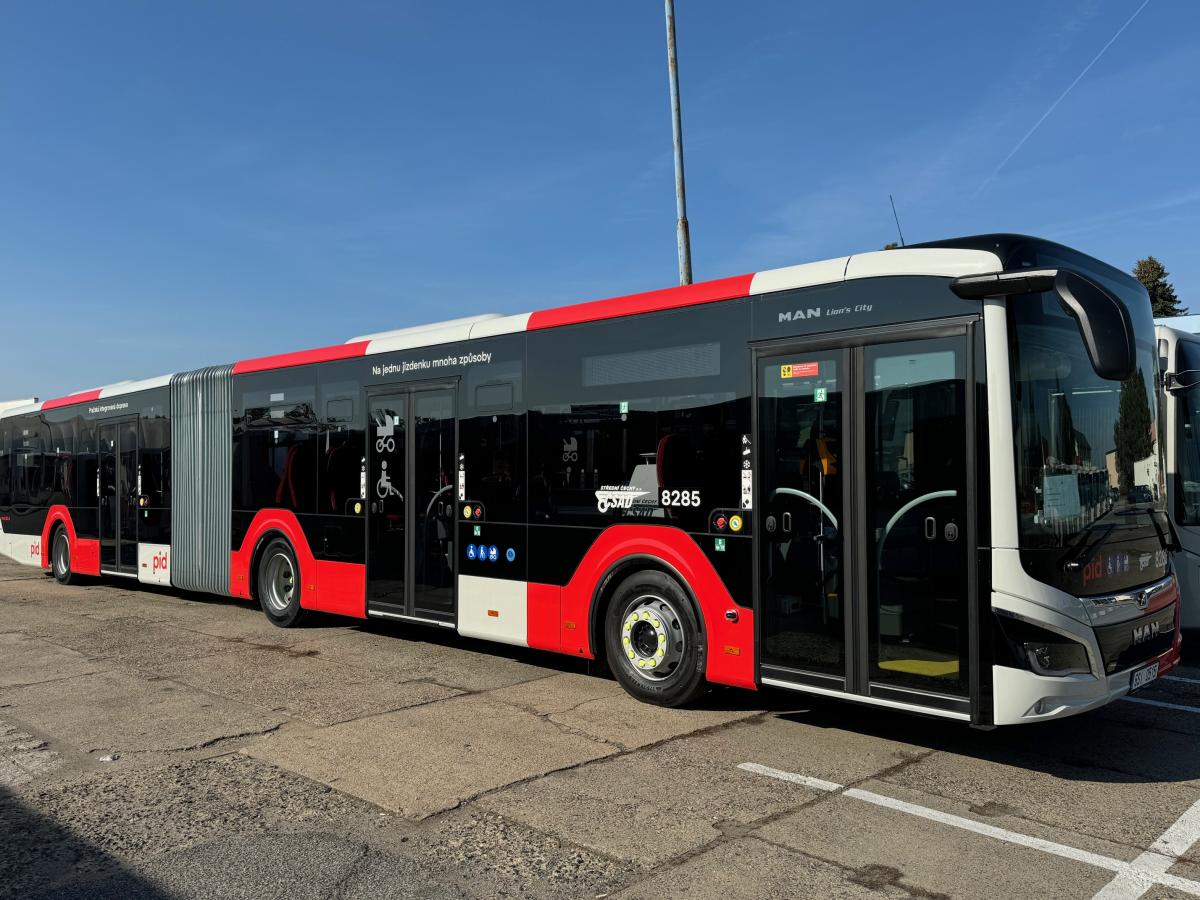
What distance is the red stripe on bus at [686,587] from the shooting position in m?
6.45

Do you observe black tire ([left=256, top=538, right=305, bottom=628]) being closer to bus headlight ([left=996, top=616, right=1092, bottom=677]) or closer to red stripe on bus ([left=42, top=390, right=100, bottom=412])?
red stripe on bus ([left=42, top=390, right=100, bottom=412])

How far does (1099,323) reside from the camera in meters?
5.00

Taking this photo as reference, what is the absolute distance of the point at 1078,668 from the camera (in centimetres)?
523

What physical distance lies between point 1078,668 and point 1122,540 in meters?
0.97

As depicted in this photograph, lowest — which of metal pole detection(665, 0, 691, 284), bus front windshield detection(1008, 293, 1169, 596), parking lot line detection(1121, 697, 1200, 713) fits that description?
parking lot line detection(1121, 697, 1200, 713)

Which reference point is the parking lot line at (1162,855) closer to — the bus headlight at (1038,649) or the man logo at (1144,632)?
the bus headlight at (1038,649)

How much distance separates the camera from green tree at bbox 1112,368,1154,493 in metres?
5.82

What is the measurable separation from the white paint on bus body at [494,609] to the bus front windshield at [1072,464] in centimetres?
423

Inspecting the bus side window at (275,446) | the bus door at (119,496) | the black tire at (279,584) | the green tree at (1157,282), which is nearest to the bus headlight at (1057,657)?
the bus side window at (275,446)

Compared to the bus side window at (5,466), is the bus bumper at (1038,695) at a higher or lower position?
lower

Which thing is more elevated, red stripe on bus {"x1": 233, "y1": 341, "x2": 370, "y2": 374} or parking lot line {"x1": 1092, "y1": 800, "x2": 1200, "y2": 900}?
red stripe on bus {"x1": 233, "y1": 341, "x2": 370, "y2": 374}

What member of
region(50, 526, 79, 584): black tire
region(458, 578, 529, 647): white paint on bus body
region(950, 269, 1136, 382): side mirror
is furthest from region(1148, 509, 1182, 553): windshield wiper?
region(50, 526, 79, 584): black tire

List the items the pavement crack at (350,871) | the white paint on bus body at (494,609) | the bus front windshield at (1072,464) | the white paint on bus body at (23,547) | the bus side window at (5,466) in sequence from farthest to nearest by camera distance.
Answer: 1. the bus side window at (5,466)
2. the white paint on bus body at (23,547)
3. the white paint on bus body at (494,609)
4. the bus front windshield at (1072,464)
5. the pavement crack at (350,871)

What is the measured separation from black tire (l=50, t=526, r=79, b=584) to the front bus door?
13.7 m
